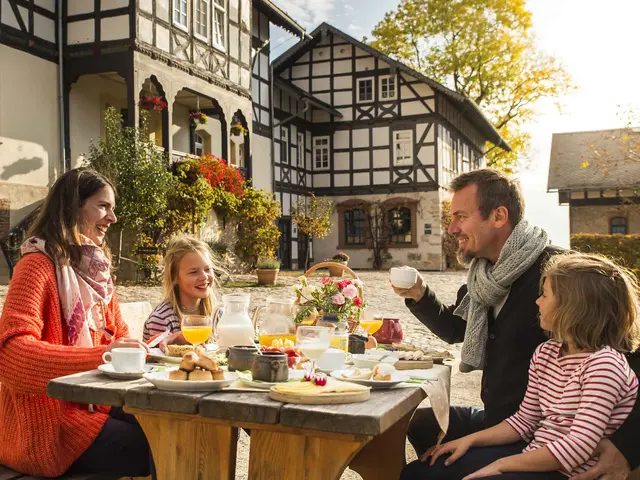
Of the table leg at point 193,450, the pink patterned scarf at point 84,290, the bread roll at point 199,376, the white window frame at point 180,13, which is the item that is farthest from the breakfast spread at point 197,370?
the white window frame at point 180,13

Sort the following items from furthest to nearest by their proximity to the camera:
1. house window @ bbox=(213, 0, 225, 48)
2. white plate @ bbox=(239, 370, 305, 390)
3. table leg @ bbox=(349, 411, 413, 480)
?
house window @ bbox=(213, 0, 225, 48) < table leg @ bbox=(349, 411, 413, 480) < white plate @ bbox=(239, 370, 305, 390)

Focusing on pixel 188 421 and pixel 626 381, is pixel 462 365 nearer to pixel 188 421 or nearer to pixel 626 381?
pixel 626 381

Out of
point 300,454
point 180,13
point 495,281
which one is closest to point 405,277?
point 495,281

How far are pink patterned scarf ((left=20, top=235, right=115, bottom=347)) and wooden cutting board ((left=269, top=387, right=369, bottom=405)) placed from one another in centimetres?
101

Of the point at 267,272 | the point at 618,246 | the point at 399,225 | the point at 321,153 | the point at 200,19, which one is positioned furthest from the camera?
the point at 321,153

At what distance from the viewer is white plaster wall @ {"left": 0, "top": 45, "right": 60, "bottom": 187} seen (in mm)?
12008

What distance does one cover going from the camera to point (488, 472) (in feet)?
6.53

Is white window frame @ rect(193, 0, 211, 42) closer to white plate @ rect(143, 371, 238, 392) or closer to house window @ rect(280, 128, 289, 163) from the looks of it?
house window @ rect(280, 128, 289, 163)

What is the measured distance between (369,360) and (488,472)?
60 centimetres

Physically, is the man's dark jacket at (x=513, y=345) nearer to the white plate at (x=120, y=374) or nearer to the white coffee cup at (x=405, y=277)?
the white coffee cup at (x=405, y=277)

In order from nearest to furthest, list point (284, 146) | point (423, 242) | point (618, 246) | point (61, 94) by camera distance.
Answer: point (61, 94)
point (618, 246)
point (284, 146)
point (423, 242)

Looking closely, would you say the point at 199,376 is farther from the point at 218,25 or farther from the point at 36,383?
the point at 218,25

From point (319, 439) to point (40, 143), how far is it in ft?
40.3

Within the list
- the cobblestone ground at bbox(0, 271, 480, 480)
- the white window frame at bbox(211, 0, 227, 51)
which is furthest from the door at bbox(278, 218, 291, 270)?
the white window frame at bbox(211, 0, 227, 51)
